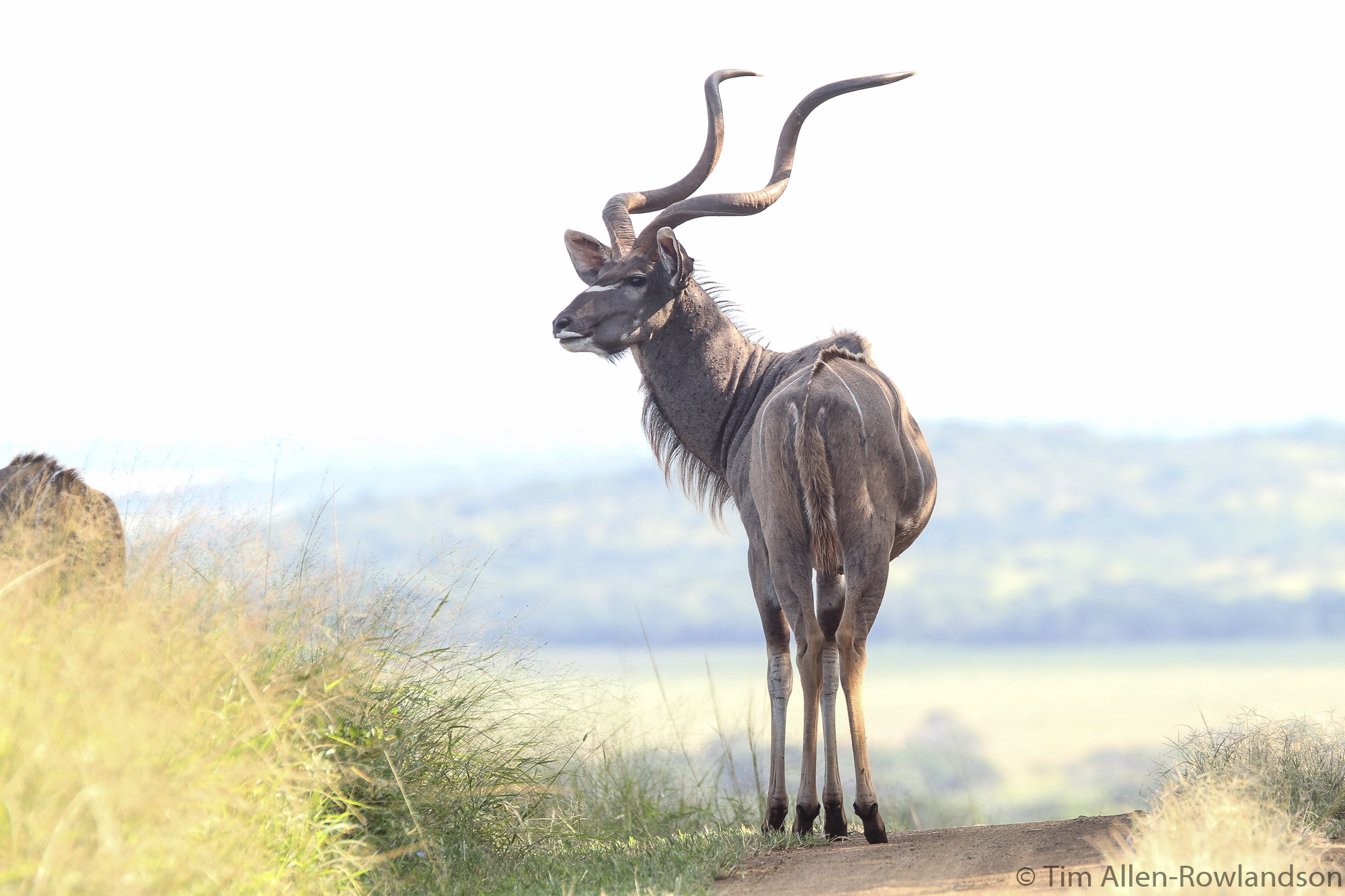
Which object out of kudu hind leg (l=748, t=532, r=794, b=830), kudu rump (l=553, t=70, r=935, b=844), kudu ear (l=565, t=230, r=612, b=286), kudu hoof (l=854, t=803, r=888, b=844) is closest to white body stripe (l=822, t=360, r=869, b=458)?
kudu rump (l=553, t=70, r=935, b=844)

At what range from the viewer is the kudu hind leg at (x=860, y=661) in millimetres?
6824

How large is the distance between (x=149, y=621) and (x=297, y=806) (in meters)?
1.23

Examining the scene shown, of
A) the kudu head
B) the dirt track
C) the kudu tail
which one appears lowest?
the dirt track

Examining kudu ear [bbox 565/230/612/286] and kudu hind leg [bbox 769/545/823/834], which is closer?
kudu hind leg [bbox 769/545/823/834]

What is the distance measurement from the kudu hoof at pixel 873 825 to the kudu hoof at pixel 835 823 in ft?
0.46

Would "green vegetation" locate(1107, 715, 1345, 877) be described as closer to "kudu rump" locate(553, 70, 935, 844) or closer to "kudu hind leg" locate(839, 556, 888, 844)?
"kudu hind leg" locate(839, 556, 888, 844)

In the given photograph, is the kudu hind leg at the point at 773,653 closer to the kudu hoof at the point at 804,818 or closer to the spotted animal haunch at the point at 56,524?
the kudu hoof at the point at 804,818

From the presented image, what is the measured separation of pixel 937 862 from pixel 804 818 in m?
0.91

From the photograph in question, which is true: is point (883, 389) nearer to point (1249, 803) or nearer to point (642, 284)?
point (642, 284)

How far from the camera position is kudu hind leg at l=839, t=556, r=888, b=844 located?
269 inches

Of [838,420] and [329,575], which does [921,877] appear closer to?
[838,420]

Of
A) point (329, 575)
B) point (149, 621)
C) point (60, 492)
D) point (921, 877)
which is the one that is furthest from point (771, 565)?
point (60, 492)

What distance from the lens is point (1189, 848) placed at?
5125 mm

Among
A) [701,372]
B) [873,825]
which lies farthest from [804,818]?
[701,372]
